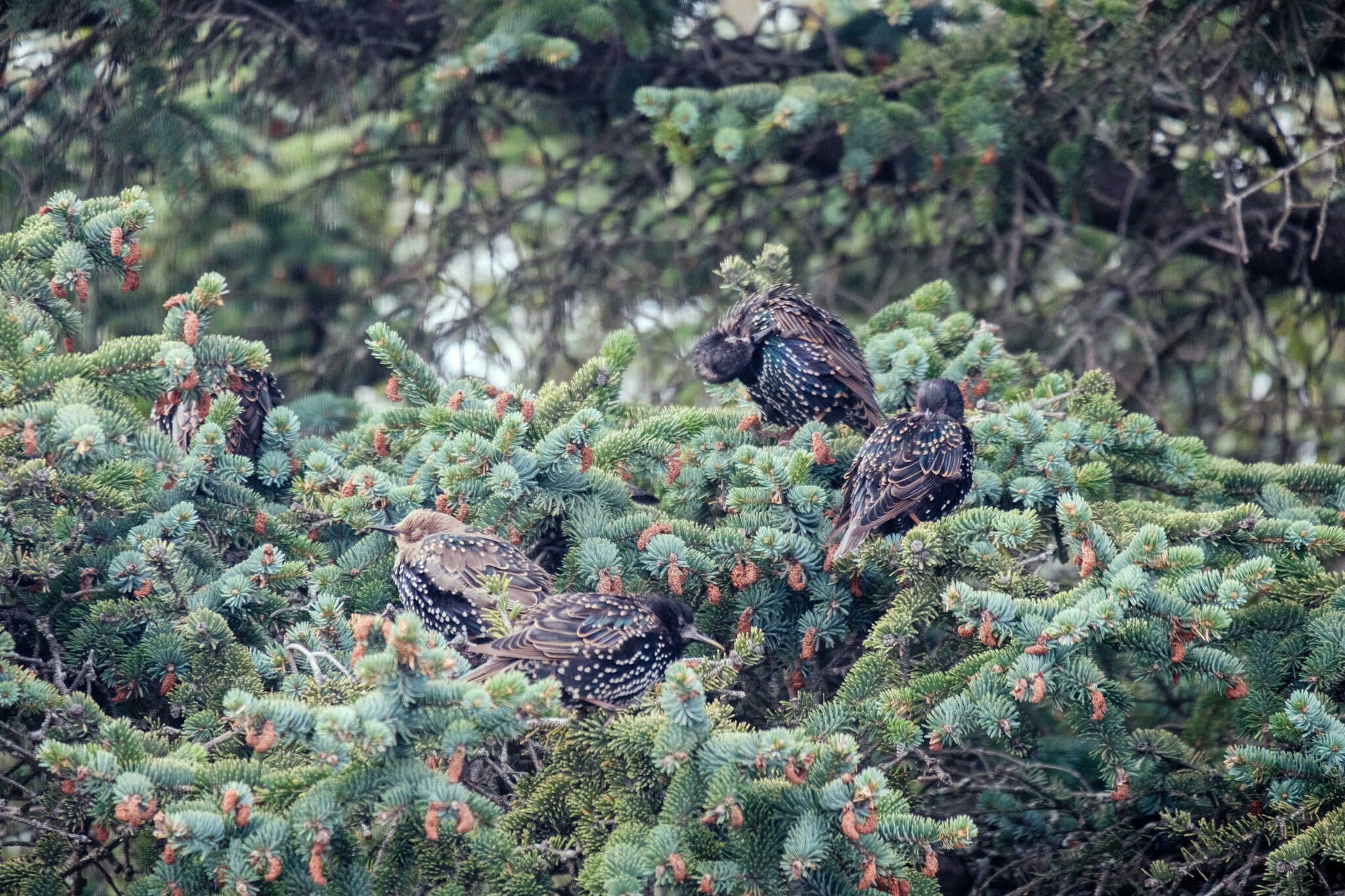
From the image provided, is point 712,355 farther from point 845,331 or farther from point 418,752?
point 418,752

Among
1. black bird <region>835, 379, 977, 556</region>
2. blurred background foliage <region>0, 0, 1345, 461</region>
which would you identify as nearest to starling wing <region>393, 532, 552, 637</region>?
black bird <region>835, 379, 977, 556</region>

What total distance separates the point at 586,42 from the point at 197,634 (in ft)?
12.9

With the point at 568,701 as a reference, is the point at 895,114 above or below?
above

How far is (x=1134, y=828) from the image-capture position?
398 cm

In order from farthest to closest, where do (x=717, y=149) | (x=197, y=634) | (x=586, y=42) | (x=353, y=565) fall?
(x=586, y=42)
(x=717, y=149)
(x=353, y=565)
(x=197, y=634)

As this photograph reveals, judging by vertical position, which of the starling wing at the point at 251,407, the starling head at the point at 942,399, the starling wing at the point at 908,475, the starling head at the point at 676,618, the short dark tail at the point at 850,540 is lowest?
the starling head at the point at 676,618

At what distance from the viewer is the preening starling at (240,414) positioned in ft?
15.3

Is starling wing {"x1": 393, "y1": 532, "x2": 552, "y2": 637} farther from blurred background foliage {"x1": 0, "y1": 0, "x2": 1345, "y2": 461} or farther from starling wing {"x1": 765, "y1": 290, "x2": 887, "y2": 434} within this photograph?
blurred background foliage {"x1": 0, "y1": 0, "x2": 1345, "y2": 461}

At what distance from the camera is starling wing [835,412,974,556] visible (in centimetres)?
425

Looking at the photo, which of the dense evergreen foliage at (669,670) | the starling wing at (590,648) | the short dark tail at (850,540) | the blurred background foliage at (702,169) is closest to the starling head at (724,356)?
the dense evergreen foliage at (669,670)

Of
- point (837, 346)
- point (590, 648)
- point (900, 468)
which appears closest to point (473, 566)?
point (590, 648)

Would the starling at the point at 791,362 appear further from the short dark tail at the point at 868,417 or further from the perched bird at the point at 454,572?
the perched bird at the point at 454,572

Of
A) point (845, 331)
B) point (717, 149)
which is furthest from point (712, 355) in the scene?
point (717, 149)

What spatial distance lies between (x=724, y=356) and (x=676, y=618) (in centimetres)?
168
